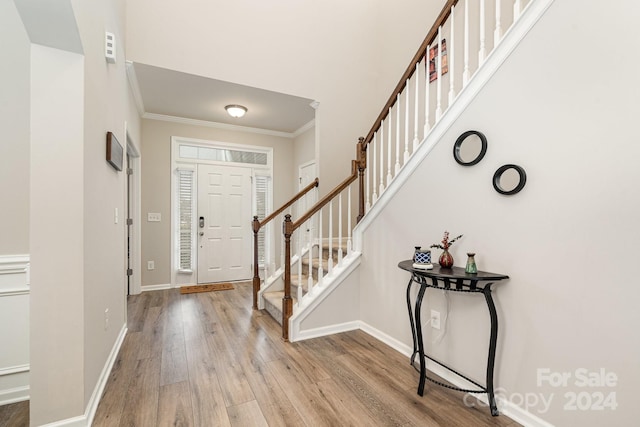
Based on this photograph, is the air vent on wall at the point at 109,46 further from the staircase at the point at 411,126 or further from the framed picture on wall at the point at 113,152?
the staircase at the point at 411,126

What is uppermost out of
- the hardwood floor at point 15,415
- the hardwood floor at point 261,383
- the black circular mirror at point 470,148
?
the black circular mirror at point 470,148

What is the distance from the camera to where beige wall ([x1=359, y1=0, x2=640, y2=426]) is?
1.28m

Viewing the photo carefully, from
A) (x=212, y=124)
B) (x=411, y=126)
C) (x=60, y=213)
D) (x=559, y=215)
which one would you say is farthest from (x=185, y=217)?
(x=559, y=215)

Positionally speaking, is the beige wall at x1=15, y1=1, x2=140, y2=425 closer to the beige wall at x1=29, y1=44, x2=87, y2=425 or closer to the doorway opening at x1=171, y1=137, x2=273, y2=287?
the beige wall at x1=29, y1=44, x2=87, y2=425

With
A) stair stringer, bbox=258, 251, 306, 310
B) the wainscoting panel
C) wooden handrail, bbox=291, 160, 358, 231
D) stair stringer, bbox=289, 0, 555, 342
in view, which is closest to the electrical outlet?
stair stringer, bbox=289, 0, 555, 342

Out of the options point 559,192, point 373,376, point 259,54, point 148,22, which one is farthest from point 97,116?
point 559,192

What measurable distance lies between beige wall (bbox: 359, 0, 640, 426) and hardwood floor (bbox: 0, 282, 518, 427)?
1.38ft

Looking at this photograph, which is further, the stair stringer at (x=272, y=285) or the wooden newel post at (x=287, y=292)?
the stair stringer at (x=272, y=285)

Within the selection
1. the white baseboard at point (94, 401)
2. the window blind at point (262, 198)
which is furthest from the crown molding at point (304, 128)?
the white baseboard at point (94, 401)

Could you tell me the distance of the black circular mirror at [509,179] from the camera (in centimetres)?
163

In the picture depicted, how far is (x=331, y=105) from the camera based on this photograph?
3840 millimetres

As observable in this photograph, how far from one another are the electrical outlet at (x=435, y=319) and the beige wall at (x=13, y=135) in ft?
9.21

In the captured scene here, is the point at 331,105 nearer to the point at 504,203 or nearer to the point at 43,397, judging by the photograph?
the point at 504,203

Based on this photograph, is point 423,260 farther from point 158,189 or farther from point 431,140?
point 158,189
